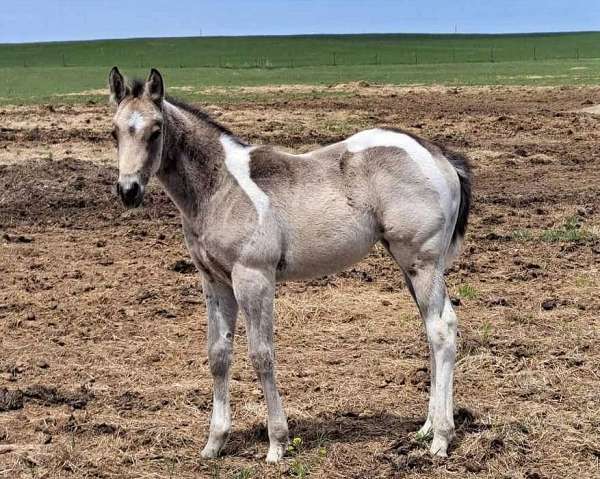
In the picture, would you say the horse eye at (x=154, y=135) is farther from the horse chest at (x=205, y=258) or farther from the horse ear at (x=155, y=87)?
the horse chest at (x=205, y=258)

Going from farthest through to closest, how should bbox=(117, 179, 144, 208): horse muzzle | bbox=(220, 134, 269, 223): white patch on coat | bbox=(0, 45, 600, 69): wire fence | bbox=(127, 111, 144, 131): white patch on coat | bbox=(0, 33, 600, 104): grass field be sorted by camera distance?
bbox=(0, 45, 600, 69): wire fence < bbox=(0, 33, 600, 104): grass field < bbox=(220, 134, 269, 223): white patch on coat < bbox=(127, 111, 144, 131): white patch on coat < bbox=(117, 179, 144, 208): horse muzzle

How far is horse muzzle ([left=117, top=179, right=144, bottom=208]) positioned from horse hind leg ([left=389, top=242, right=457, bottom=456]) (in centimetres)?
178

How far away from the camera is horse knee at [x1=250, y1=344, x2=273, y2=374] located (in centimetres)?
564

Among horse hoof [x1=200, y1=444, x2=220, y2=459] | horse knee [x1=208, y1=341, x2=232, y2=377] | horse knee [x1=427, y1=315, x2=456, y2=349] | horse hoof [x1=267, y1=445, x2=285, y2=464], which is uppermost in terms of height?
horse knee [x1=427, y1=315, x2=456, y2=349]

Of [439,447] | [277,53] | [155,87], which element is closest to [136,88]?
[155,87]

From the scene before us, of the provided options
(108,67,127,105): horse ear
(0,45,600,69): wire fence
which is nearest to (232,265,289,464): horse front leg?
(108,67,127,105): horse ear

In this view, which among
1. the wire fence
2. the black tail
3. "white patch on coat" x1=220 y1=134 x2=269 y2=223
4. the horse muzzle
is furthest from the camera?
the wire fence

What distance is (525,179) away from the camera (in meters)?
15.5

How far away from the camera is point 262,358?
564 centimetres

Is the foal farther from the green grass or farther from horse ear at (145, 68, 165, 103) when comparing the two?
the green grass

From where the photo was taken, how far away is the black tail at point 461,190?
6.09 m

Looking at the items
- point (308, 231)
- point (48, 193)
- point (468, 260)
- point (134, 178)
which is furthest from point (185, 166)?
point (48, 193)

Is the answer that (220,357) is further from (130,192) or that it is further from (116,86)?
(116,86)

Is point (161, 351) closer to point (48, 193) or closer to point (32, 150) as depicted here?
point (48, 193)
